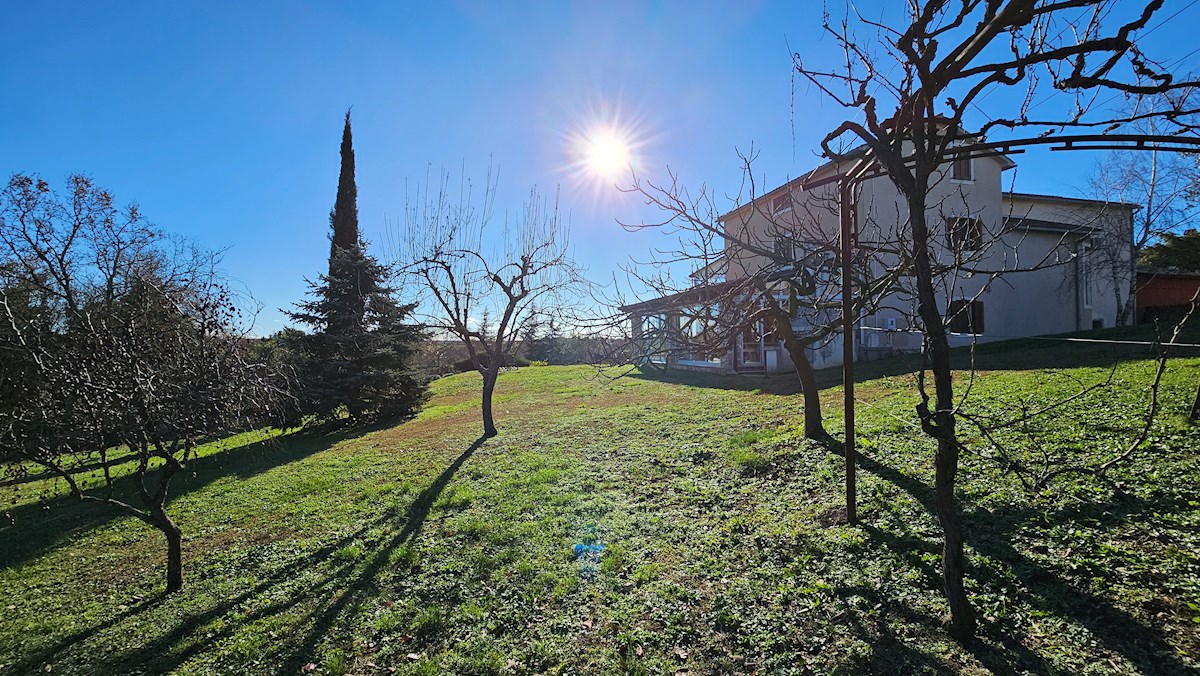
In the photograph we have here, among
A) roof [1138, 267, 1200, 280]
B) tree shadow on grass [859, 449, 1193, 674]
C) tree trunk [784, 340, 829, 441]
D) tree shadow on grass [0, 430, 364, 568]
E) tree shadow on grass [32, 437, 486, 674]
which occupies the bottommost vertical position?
tree shadow on grass [0, 430, 364, 568]

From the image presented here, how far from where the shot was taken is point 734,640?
10.4 feet

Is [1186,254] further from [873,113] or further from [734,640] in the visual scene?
[734,640]

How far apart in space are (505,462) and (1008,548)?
6549mm

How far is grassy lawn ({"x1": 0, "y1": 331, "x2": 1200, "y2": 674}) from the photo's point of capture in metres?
2.89

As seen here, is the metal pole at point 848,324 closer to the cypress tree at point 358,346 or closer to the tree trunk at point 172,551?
the tree trunk at point 172,551

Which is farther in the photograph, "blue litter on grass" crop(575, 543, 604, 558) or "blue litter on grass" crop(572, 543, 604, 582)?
"blue litter on grass" crop(575, 543, 604, 558)

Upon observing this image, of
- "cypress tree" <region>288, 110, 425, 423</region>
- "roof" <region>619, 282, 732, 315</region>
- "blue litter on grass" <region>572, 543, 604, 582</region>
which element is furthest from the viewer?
"cypress tree" <region>288, 110, 425, 423</region>

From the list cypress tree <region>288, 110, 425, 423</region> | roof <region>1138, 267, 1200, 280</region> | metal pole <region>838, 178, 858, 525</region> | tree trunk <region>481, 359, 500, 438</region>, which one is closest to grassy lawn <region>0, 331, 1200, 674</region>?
metal pole <region>838, 178, 858, 525</region>

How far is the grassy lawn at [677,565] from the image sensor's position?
2.89 metres

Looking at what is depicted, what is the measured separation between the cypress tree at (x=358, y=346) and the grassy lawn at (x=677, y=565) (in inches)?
266

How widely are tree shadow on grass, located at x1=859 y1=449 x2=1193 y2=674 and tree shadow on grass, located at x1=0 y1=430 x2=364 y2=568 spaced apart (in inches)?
310

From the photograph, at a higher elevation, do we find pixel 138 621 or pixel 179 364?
pixel 179 364

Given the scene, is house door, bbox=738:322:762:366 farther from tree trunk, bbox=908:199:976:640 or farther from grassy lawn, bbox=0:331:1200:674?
tree trunk, bbox=908:199:976:640

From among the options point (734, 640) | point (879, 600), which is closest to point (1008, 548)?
point (879, 600)
